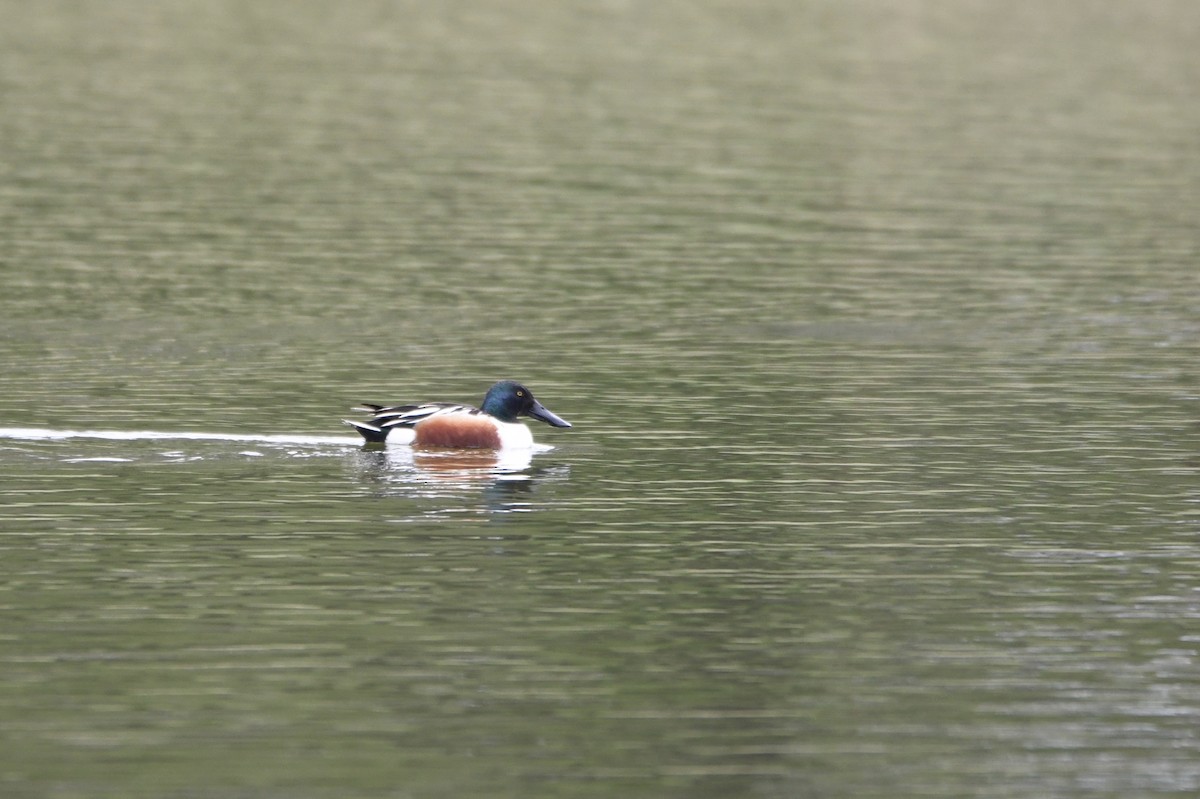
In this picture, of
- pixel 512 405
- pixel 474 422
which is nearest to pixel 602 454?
pixel 512 405

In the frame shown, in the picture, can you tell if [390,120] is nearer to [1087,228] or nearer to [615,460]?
[1087,228]

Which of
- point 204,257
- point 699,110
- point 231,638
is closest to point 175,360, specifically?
point 204,257

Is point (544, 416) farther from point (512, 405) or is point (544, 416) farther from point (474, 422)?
point (474, 422)

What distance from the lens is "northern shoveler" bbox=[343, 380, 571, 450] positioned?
20.5m

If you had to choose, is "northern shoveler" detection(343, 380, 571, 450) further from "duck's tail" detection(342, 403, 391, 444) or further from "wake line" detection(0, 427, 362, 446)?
"wake line" detection(0, 427, 362, 446)

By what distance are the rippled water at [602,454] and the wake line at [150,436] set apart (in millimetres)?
145

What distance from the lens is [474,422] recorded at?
20.7 meters

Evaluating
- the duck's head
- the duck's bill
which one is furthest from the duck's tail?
the duck's bill

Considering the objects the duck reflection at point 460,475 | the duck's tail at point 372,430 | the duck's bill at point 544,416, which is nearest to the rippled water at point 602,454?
the duck reflection at point 460,475

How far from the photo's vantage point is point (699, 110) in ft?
169

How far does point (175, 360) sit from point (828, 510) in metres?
9.54

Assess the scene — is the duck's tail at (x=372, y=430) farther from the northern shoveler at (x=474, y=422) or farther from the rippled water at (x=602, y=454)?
the rippled water at (x=602, y=454)

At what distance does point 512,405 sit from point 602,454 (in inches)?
39.3

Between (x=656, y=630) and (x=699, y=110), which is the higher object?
(x=699, y=110)
